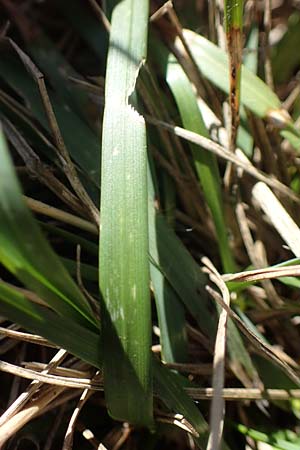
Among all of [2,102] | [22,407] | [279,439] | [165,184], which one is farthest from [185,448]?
[2,102]

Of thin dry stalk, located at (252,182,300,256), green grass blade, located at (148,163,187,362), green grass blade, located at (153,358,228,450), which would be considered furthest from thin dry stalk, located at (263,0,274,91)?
green grass blade, located at (153,358,228,450)

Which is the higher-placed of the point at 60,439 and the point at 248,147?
the point at 248,147

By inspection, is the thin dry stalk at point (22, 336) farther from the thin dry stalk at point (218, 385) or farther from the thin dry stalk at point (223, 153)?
the thin dry stalk at point (223, 153)

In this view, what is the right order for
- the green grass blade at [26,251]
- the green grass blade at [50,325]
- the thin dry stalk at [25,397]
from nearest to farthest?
the green grass blade at [26,251] < the green grass blade at [50,325] < the thin dry stalk at [25,397]

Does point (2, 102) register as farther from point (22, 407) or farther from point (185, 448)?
point (185, 448)

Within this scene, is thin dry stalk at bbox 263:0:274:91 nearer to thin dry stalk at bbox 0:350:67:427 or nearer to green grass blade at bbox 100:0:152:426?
green grass blade at bbox 100:0:152:426

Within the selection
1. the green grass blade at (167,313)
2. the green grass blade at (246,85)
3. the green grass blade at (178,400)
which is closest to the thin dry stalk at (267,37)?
the green grass blade at (246,85)
